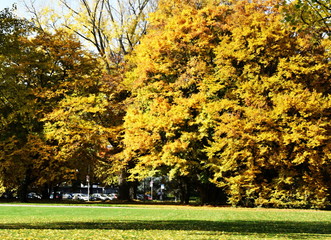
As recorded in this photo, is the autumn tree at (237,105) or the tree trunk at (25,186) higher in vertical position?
the autumn tree at (237,105)

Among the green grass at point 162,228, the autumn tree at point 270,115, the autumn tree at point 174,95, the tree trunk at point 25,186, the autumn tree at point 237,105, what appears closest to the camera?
the green grass at point 162,228

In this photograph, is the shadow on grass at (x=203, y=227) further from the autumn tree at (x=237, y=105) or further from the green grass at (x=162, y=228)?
the autumn tree at (x=237, y=105)

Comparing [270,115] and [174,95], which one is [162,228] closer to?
[270,115]

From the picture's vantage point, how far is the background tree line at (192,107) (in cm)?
2584

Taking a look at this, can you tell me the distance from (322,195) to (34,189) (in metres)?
32.3

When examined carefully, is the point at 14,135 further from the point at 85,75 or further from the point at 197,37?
the point at 197,37

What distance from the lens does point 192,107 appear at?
28219mm

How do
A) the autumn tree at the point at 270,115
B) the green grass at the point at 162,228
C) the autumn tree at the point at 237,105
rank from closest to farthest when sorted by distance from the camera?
the green grass at the point at 162,228 → the autumn tree at the point at 270,115 → the autumn tree at the point at 237,105

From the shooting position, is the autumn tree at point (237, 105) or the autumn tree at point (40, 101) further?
the autumn tree at point (40, 101)

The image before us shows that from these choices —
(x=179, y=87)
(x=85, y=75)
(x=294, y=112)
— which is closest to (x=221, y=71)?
(x=179, y=87)

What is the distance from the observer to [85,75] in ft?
116

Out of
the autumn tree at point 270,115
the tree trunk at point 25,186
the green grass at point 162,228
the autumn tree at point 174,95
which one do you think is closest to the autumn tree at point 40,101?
the tree trunk at point 25,186

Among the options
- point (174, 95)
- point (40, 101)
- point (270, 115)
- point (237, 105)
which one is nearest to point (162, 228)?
point (270, 115)

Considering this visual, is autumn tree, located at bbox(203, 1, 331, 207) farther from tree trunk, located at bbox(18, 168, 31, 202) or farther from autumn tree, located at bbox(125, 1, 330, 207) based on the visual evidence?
tree trunk, located at bbox(18, 168, 31, 202)
